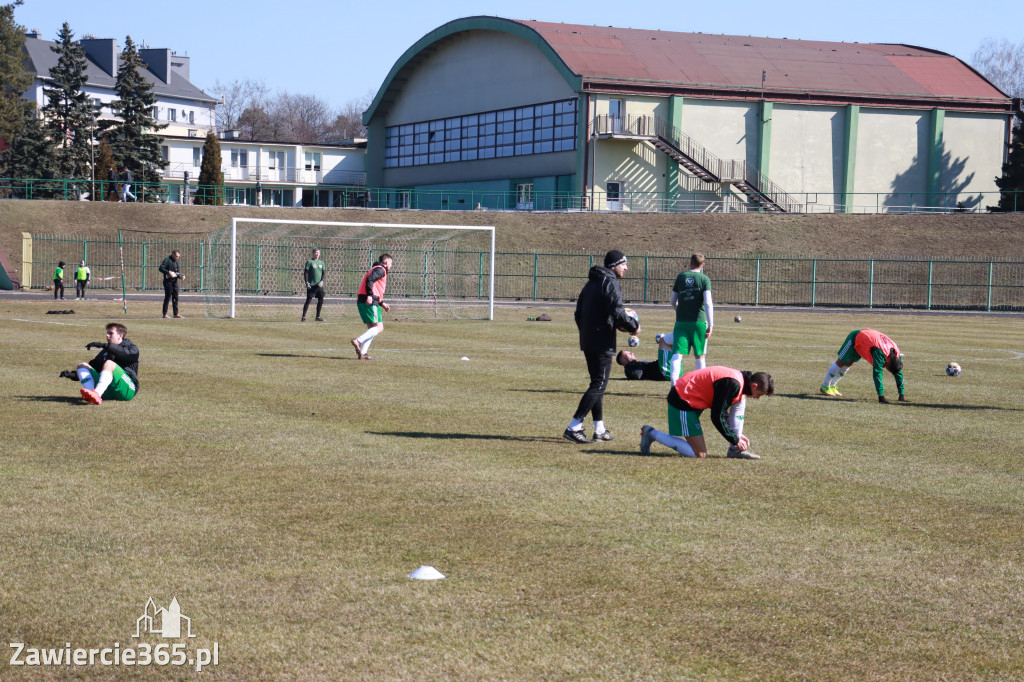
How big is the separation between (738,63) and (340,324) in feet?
150

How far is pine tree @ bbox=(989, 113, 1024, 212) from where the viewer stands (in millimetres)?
62000

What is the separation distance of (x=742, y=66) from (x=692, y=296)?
55.9 metres

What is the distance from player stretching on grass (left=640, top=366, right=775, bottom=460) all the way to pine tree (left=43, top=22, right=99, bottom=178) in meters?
72.2

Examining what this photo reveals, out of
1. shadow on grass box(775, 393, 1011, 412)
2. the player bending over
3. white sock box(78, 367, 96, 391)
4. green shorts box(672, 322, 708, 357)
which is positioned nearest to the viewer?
white sock box(78, 367, 96, 391)

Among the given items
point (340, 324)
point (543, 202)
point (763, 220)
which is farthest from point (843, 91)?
point (340, 324)

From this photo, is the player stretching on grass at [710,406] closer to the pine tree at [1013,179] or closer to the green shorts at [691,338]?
the green shorts at [691,338]

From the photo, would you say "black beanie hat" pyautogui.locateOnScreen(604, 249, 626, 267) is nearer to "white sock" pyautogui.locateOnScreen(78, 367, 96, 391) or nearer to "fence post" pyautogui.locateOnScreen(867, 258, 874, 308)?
"white sock" pyautogui.locateOnScreen(78, 367, 96, 391)

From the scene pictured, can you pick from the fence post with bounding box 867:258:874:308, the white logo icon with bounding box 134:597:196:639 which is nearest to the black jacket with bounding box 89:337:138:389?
the white logo icon with bounding box 134:597:196:639

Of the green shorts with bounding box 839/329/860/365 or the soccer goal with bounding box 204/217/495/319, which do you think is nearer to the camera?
the green shorts with bounding box 839/329/860/365

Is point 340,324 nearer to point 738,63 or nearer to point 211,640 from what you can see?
point 211,640

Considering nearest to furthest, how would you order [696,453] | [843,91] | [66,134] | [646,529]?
1. [646,529]
2. [696,453]
3. [843,91]
4. [66,134]

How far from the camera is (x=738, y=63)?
6762 cm

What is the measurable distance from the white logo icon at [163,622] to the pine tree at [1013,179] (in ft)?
209

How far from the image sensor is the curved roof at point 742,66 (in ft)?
209
